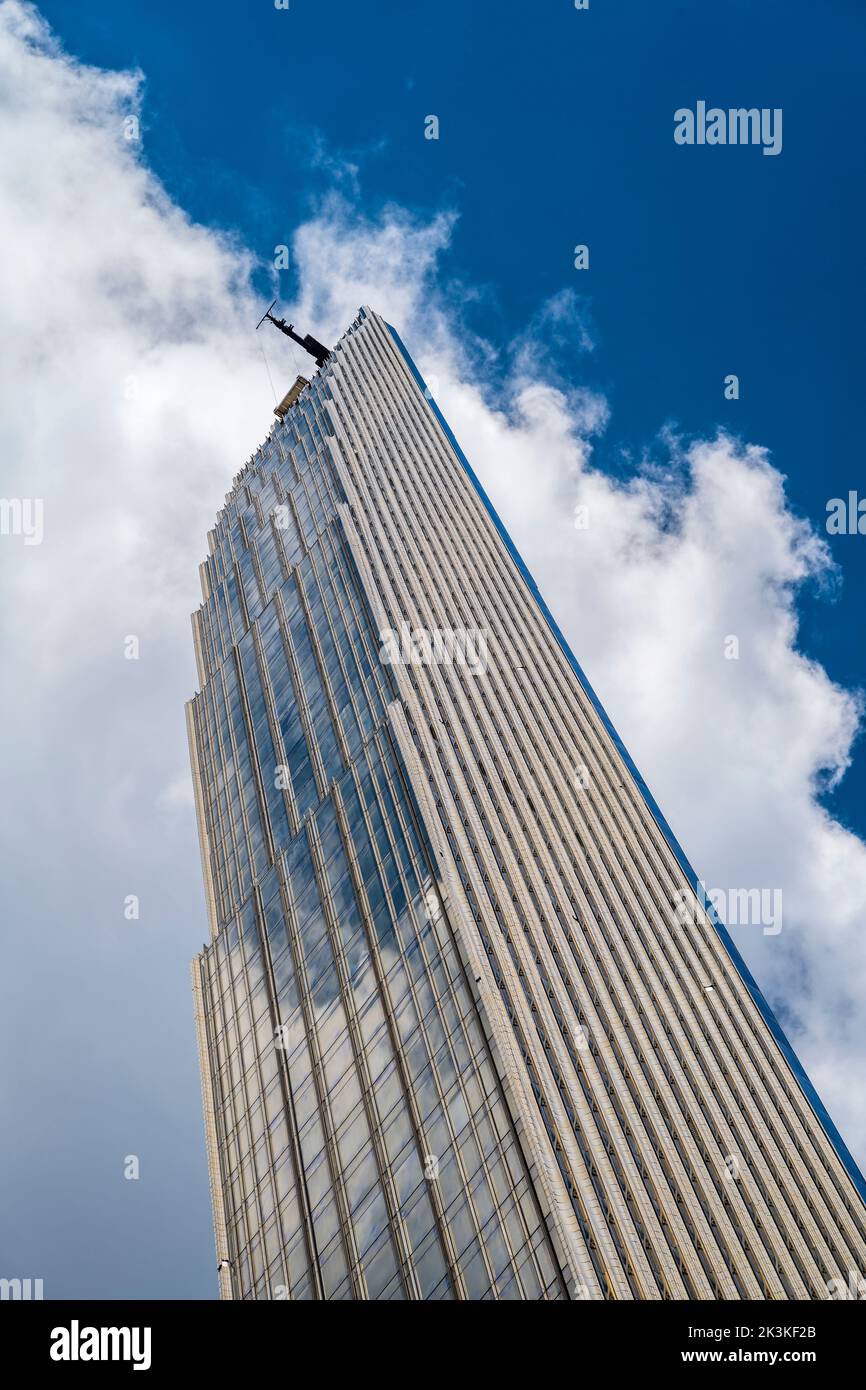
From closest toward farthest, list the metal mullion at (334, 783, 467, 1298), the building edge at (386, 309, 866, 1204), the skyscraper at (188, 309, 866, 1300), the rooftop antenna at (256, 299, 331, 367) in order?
the metal mullion at (334, 783, 467, 1298) → the skyscraper at (188, 309, 866, 1300) → the building edge at (386, 309, 866, 1204) → the rooftop antenna at (256, 299, 331, 367)

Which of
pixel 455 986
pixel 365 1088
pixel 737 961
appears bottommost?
pixel 365 1088

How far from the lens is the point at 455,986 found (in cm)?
4762

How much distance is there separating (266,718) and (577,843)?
25.1 metres

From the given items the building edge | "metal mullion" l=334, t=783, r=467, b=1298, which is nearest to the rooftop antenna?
the building edge

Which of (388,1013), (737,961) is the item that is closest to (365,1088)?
(388,1013)

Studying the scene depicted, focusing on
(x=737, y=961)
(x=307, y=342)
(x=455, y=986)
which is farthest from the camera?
(x=307, y=342)

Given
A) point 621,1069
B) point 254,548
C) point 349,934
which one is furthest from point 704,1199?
point 254,548

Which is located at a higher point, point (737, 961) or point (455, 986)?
point (737, 961)

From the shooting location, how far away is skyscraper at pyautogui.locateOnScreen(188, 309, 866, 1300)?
140 ft

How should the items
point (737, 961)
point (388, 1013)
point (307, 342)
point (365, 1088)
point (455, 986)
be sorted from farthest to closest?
1. point (307, 342)
2. point (737, 961)
3. point (388, 1013)
4. point (365, 1088)
5. point (455, 986)

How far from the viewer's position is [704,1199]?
48875 mm

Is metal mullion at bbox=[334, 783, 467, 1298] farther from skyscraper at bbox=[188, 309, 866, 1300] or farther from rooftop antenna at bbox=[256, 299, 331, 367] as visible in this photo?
rooftop antenna at bbox=[256, 299, 331, 367]

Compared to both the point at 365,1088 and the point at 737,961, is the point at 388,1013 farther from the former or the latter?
the point at 737,961
